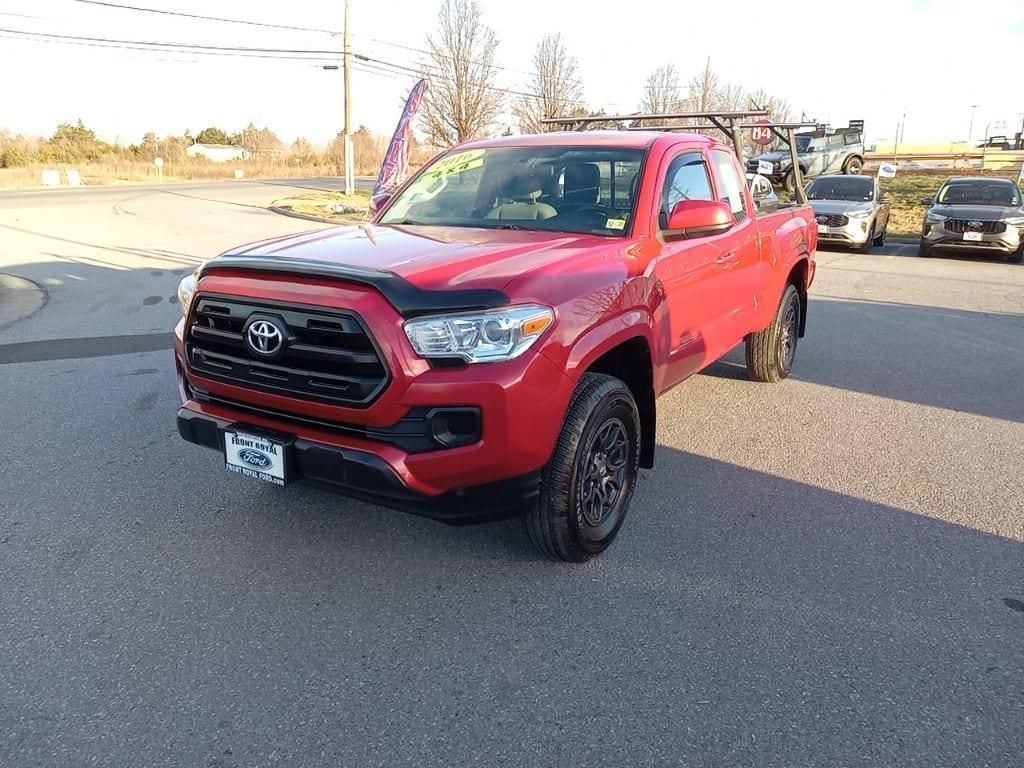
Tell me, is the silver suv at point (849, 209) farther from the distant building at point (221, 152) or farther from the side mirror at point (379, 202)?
the distant building at point (221, 152)

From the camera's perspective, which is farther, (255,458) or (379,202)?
(379,202)

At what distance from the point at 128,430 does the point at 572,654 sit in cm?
360

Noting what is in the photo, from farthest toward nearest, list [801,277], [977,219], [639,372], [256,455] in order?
[977,219], [801,277], [639,372], [256,455]

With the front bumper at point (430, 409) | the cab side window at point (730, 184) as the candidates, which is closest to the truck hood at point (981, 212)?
the cab side window at point (730, 184)

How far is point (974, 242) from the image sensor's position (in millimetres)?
14008

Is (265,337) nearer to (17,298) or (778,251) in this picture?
(778,251)

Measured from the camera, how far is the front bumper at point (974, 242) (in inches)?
543

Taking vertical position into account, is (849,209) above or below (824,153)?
Result: below

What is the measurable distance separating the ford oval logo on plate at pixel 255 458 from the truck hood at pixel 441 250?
0.81 metres

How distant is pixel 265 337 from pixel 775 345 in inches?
171

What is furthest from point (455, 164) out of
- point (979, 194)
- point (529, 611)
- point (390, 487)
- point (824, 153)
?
point (824, 153)

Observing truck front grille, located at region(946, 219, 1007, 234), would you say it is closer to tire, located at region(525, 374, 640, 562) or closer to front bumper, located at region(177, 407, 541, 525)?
tire, located at region(525, 374, 640, 562)

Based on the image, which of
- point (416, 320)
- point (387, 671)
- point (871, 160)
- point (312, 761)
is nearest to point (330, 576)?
point (387, 671)

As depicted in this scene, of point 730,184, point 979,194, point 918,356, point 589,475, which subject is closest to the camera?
point 589,475
